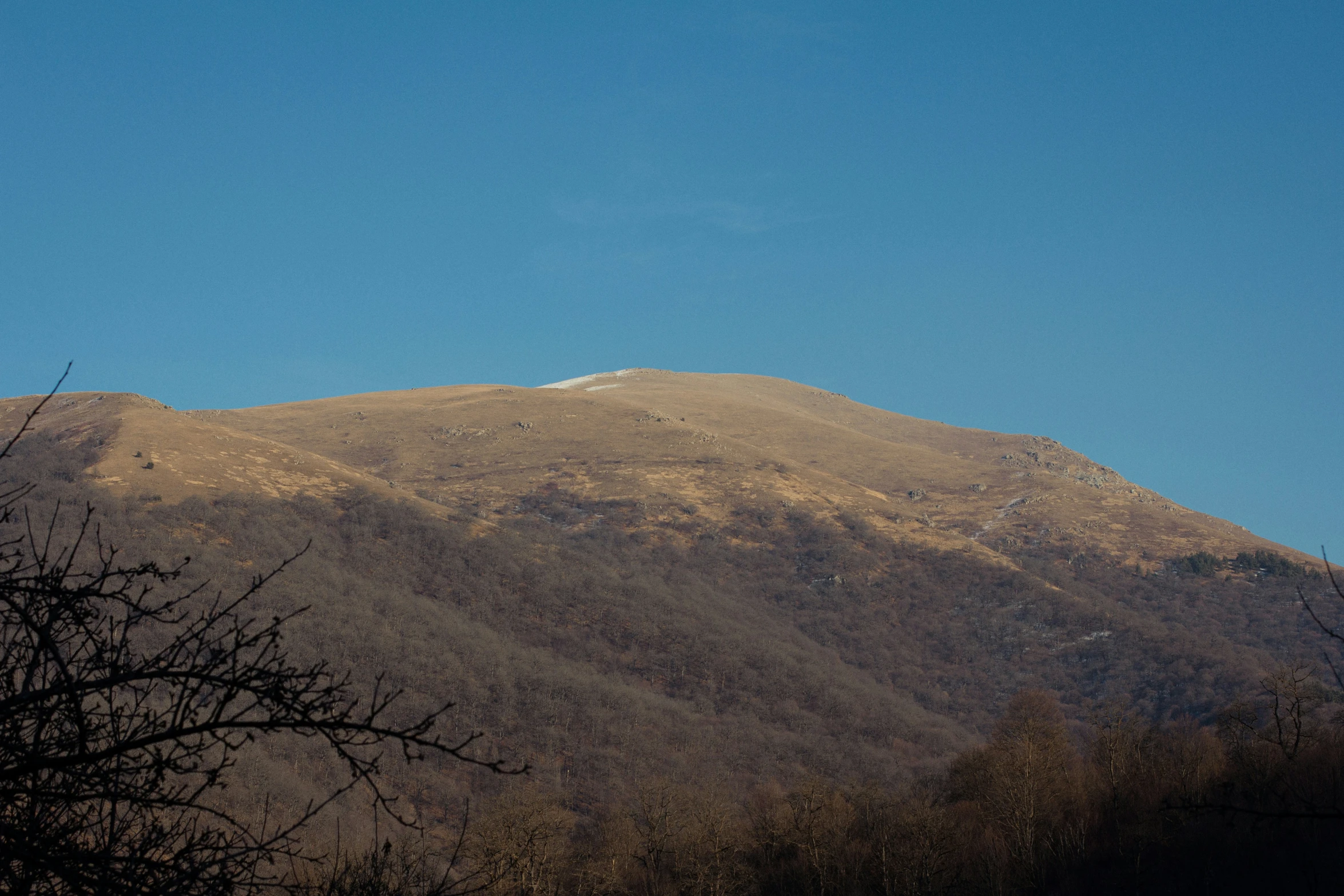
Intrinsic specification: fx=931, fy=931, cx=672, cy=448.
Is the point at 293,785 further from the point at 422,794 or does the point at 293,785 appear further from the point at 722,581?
the point at 722,581

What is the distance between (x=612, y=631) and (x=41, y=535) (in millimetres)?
62595

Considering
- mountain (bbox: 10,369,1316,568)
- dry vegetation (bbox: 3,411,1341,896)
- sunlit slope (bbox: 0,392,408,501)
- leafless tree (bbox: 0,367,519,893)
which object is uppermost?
mountain (bbox: 10,369,1316,568)

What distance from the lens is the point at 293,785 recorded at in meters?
68.0

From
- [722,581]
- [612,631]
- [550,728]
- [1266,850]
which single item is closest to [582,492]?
[722,581]

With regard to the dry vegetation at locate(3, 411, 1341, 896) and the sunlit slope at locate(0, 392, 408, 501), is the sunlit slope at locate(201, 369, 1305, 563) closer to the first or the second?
the dry vegetation at locate(3, 411, 1341, 896)

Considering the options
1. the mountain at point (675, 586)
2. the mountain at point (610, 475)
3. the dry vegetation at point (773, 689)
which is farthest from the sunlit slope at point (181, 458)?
the dry vegetation at point (773, 689)

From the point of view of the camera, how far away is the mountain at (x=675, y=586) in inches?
3829

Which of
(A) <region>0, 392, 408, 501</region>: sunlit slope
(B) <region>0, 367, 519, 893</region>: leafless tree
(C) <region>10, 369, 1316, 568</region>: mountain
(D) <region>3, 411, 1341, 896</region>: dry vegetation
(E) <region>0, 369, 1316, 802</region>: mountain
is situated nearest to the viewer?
(B) <region>0, 367, 519, 893</region>: leafless tree

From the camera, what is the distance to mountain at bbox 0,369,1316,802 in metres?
97.2

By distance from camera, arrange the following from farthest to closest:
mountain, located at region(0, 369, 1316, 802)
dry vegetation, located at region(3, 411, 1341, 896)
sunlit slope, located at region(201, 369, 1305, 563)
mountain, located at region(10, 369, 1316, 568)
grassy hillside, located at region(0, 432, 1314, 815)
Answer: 1. sunlit slope, located at region(201, 369, 1305, 563)
2. mountain, located at region(10, 369, 1316, 568)
3. mountain, located at region(0, 369, 1316, 802)
4. grassy hillside, located at region(0, 432, 1314, 815)
5. dry vegetation, located at region(3, 411, 1341, 896)

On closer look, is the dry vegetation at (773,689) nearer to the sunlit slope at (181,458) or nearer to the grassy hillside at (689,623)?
the grassy hillside at (689,623)

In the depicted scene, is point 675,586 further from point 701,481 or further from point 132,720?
point 132,720

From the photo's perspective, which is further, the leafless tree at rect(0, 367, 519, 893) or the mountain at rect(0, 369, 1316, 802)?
the mountain at rect(0, 369, 1316, 802)

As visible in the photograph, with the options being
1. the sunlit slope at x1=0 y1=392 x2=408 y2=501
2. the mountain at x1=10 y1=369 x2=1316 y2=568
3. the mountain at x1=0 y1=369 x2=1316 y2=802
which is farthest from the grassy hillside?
the mountain at x1=10 y1=369 x2=1316 y2=568
